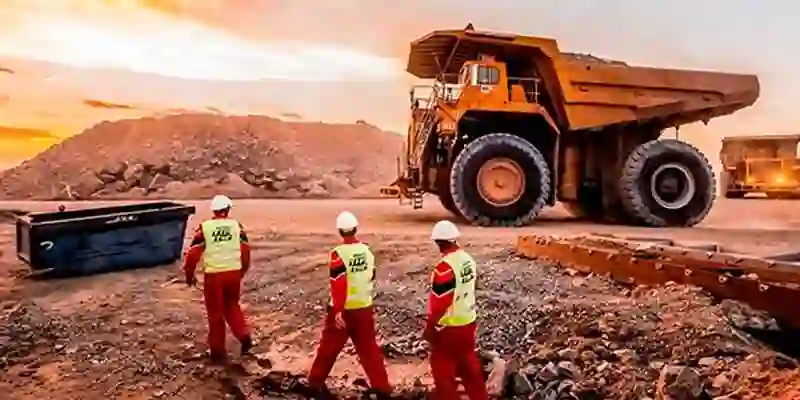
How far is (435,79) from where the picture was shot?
40.3 ft

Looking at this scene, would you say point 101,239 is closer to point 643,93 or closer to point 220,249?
point 220,249

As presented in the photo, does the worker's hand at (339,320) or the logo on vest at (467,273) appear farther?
the worker's hand at (339,320)

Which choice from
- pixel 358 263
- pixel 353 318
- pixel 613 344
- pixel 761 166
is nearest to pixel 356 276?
pixel 358 263

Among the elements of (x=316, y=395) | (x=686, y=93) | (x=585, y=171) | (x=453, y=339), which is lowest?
(x=316, y=395)

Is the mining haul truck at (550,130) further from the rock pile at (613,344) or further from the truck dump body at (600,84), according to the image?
the rock pile at (613,344)

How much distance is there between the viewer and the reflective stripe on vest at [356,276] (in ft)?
16.5

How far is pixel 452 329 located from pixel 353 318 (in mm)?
751

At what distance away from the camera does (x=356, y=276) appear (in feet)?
16.6

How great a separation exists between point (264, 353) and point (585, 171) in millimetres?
7296

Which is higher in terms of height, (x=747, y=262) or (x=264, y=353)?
(x=747, y=262)

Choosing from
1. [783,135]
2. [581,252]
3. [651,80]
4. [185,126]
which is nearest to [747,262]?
[581,252]

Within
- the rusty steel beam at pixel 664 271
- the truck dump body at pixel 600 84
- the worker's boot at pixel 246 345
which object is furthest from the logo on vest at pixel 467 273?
the truck dump body at pixel 600 84

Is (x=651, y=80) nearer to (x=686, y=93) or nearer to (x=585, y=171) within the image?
(x=686, y=93)

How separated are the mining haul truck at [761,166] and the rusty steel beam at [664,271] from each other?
1150 centimetres
